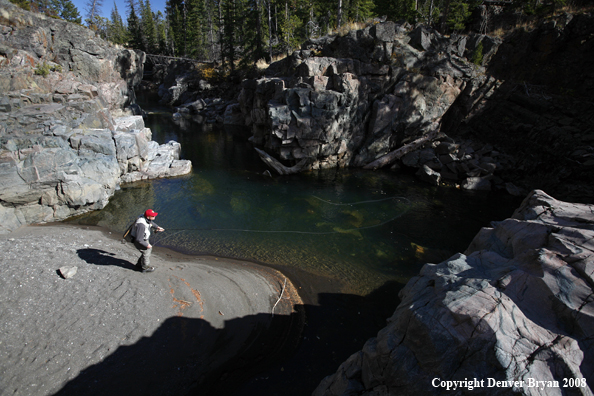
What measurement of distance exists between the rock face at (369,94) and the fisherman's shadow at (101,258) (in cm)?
1390

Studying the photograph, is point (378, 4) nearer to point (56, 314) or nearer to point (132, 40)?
point (56, 314)

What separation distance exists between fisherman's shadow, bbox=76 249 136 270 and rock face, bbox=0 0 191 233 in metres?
4.49

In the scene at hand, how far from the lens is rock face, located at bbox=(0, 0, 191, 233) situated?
12.2 metres

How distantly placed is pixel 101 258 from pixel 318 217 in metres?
9.63

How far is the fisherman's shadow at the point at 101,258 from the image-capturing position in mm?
9250

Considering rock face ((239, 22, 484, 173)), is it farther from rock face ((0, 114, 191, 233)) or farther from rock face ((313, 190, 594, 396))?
rock face ((313, 190, 594, 396))

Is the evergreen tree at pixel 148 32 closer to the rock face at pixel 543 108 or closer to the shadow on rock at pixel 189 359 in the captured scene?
the rock face at pixel 543 108

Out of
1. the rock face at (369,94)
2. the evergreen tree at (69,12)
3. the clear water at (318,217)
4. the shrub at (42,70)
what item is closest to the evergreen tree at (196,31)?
the evergreen tree at (69,12)

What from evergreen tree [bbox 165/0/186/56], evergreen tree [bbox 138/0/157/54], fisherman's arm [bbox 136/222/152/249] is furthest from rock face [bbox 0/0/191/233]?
evergreen tree [bbox 138/0/157/54]

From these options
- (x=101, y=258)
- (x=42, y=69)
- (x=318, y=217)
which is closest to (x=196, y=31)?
(x=42, y=69)

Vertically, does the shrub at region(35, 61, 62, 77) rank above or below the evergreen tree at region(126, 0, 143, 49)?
below

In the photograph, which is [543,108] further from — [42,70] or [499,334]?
[42,70]

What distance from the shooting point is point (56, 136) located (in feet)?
46.0

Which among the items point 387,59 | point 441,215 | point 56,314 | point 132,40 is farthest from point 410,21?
point 132,40
